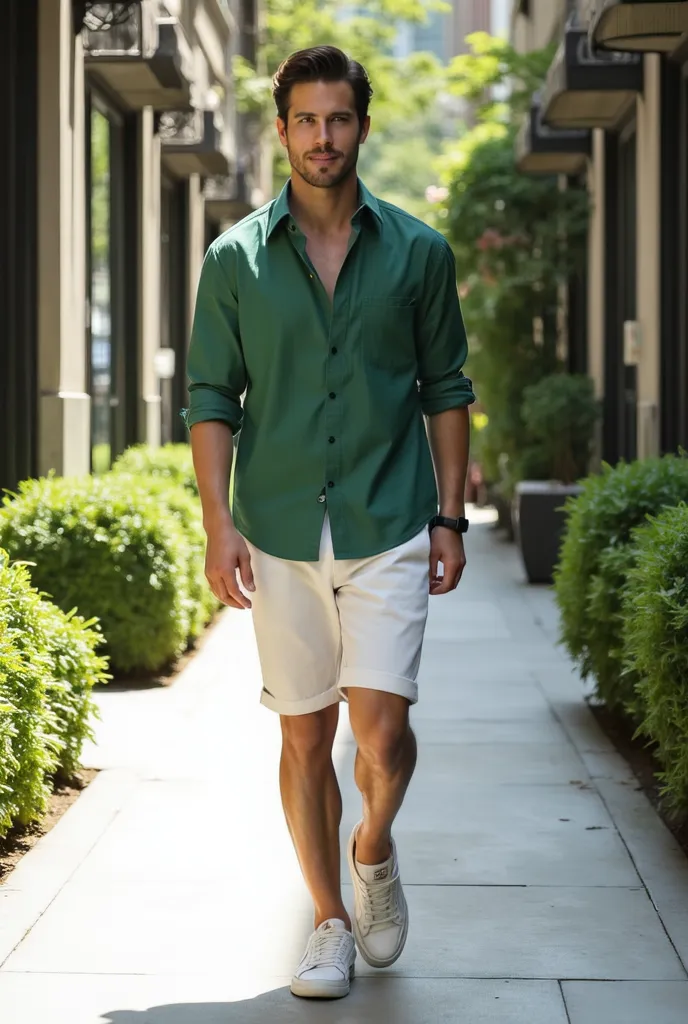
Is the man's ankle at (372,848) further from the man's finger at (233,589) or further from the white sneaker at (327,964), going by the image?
the man's finger at (233,589)

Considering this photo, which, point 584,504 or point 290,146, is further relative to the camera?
point 584,504

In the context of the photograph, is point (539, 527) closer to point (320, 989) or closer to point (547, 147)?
point (547, 147)

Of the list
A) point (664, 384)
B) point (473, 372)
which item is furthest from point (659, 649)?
point (473, 372)

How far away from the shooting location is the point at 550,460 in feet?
50.3

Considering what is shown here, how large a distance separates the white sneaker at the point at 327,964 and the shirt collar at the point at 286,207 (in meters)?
1.73

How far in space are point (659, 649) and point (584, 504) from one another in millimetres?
2511

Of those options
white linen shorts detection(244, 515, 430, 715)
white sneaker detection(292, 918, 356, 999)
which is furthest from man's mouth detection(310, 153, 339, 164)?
white sneaker detection(292, 918, 356, 999)

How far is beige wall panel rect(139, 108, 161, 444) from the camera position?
1382 cm

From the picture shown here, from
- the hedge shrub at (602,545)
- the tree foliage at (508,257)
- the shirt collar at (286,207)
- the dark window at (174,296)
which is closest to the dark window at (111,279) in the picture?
the dark window at (174,296)

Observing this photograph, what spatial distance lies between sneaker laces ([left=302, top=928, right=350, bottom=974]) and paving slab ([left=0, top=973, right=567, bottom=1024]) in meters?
0.09

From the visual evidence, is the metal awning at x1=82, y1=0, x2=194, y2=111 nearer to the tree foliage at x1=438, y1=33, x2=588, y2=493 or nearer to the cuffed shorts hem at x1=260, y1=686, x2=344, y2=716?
the tree foliage at x1=438, y1=33, x2=588, y2=493

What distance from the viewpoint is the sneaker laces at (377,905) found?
155 inches

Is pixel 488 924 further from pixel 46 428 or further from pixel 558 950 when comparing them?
pixel 46 428

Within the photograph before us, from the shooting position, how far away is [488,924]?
444cm
